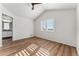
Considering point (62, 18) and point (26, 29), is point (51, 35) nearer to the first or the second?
point (62, 18)

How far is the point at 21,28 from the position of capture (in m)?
1.52

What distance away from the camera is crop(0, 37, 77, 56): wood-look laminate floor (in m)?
1.26

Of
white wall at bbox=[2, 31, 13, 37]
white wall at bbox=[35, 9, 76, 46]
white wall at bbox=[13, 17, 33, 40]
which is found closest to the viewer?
white wall at bbox=[2, 31, 13, 37]

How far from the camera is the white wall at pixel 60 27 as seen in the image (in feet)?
4.35

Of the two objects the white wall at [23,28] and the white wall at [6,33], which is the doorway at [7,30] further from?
the white wall at [23,28]

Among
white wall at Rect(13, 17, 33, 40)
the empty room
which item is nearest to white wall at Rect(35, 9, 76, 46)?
the empty room

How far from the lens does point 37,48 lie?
1.40 m

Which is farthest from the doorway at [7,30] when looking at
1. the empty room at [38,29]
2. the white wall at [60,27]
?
the white wall at [60,27]

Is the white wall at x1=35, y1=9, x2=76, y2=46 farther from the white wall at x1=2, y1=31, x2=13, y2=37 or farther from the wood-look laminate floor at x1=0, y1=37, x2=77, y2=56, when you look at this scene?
the white wall at x1=2, y1=31, x2=13, y2=37

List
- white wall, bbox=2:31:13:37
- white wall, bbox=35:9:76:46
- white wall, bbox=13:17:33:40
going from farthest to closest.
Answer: white wall, bbox=13:17:33:40, white wall, bbox=35:9:76:46, white wall, bbox=2:31:13:37

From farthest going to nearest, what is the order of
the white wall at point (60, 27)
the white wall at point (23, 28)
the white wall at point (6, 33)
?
the white wall at point (23, 28), the white wall at point (60, 27), the white wall at point (6, 33)

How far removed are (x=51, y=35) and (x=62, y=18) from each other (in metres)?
0.36

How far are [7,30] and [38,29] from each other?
53cm

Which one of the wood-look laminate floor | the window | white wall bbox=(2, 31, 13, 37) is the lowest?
the wood-look laminate floor
